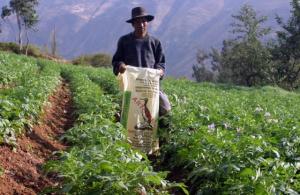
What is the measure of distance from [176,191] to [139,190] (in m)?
1.89

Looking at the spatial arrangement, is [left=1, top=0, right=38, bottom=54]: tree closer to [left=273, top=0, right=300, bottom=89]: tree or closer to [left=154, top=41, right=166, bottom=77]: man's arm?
[left=273, top=0, right=300, bottom=89]: tree

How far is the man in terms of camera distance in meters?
7.25

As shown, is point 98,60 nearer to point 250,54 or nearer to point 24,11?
point 24,11

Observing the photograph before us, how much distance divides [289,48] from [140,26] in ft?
116

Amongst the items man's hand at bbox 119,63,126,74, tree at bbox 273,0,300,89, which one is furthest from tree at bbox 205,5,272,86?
man's hand at bbox 119,63,126,74

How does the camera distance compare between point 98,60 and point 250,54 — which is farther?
point 98,60

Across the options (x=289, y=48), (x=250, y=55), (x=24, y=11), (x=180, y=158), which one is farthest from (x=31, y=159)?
(x=24, y=11)

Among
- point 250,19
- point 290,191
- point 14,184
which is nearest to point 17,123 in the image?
point 14,184

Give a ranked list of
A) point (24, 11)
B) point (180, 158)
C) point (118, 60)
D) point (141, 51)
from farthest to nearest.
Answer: point (24, 11)
point (118, 60)
point (141, 51)
point (180, 158)

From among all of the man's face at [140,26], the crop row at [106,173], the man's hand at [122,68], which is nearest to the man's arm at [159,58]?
the man's face at [140,26]

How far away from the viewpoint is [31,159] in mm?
5824

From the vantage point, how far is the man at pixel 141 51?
725cm

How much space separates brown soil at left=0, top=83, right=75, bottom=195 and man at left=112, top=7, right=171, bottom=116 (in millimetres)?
1400

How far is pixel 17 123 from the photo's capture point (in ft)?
20.5
